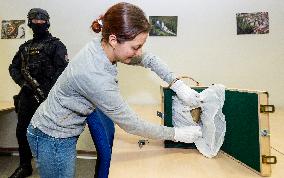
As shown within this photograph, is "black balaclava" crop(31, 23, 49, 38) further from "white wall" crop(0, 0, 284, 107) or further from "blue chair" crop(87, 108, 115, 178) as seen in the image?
"blue chair" crop(87, 108, 115, 178)

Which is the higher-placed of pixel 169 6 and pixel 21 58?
pixel 169 6

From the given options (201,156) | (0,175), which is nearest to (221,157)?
(201,156)

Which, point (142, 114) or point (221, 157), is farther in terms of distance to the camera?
point (142, 114)

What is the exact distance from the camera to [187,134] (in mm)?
1245

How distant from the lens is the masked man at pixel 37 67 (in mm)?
2254

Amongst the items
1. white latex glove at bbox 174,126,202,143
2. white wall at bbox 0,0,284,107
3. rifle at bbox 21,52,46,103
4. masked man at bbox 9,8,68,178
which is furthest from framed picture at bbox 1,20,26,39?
white latex glove at bbox 174,126,202,143

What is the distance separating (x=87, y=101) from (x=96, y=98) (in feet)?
0.37

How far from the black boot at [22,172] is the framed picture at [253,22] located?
6.99 ft

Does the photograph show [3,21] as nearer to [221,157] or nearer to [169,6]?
[169,6]

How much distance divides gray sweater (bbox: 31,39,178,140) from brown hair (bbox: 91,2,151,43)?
95mm

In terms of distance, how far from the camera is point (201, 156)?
1221 millimetres

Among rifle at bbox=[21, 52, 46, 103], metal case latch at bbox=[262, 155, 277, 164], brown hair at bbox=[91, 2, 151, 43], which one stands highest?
brown hair at bbox=[91, 2, 151, 43]

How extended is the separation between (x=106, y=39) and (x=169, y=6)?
166 cm

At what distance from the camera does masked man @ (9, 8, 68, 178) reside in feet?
7.39
